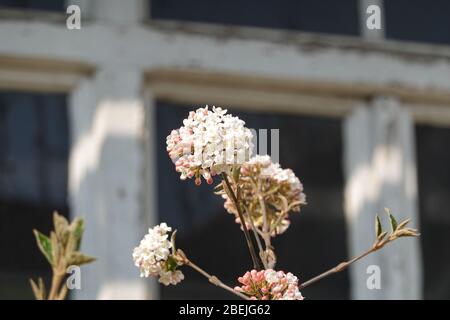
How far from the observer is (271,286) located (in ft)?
2.59

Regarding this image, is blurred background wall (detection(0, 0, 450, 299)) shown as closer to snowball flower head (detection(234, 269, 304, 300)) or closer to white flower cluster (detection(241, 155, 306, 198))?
white flower cluster (detection(241, 155, 306, 198))

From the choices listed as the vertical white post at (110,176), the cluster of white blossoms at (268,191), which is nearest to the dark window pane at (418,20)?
the vertical white post at (110,176)

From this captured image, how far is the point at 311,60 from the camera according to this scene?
2.12m

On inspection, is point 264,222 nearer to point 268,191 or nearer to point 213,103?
point 268,191

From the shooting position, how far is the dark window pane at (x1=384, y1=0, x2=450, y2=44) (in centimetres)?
230

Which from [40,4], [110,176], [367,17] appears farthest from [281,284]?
[367,17]

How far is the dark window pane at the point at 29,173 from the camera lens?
77.4 inches

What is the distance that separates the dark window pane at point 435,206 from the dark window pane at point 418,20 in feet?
0.71

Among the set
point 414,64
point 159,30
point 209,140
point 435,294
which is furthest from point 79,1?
point 209,140

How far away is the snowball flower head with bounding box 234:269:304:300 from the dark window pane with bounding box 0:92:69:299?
47.7 inches

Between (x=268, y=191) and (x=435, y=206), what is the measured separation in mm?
1339

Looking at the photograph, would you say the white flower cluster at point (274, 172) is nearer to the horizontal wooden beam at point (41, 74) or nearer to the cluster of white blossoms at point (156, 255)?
the cluster of white blossoms at point (156, 255)

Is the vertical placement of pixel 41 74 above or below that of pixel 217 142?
above

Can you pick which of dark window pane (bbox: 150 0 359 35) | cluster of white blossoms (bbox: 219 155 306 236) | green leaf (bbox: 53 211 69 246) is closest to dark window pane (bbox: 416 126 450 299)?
dark window pane (bbox: 150 0 359 35)
